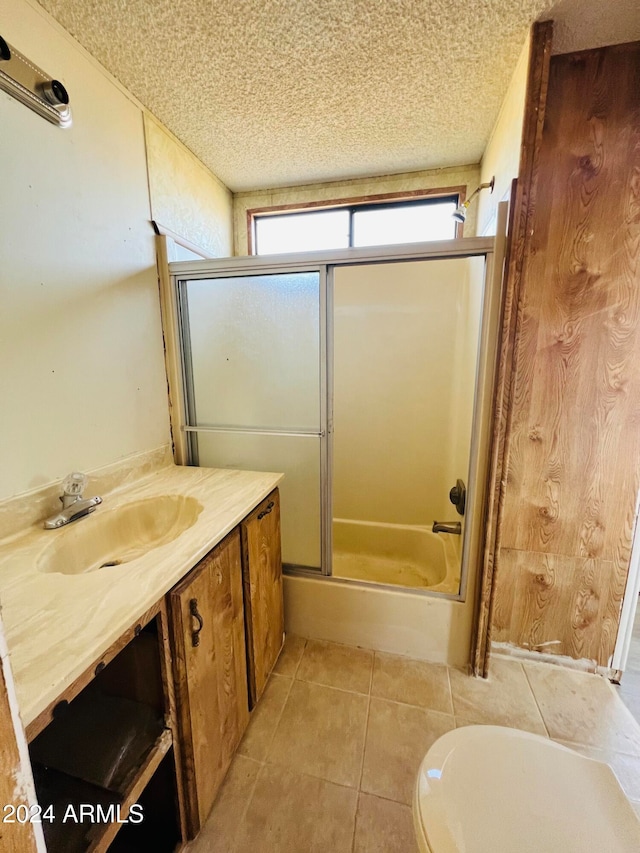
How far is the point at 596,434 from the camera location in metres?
1.42

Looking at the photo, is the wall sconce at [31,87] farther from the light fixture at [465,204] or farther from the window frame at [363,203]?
the light fixture at [465,204]

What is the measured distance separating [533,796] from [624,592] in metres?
1.15

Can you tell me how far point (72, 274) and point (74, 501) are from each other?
2.64 ft

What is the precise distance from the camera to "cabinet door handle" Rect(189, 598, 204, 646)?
3.09 feet

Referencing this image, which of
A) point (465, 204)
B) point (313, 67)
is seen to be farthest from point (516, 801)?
point (465, 204)

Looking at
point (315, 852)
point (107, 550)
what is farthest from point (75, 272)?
point (315, 852)

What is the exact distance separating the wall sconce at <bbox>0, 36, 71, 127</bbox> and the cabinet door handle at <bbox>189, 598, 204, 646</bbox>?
130cm

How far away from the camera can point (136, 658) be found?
0.89m

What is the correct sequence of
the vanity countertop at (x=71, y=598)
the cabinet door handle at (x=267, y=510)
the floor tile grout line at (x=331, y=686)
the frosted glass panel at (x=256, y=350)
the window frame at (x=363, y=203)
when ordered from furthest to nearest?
the window frame at (x=363, y=203), the frosted glass panel at (x=256, y=350), the floor tile grout line at (x=331, y=686), the cabinet door handle at (x=267, y=510), the vanity countertop at (x=71, y=598)

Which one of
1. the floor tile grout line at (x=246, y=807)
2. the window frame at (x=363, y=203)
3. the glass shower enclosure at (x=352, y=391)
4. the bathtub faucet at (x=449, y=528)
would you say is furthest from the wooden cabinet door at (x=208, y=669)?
the window frame at (x=363, y=203)

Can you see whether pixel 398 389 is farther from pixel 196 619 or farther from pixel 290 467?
pixel 196 619

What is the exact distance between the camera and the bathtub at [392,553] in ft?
7.04

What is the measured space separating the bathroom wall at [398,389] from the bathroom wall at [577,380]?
68 centimetres

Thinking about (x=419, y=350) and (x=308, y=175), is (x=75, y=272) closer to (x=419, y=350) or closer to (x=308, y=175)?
(x=308, y=175)
